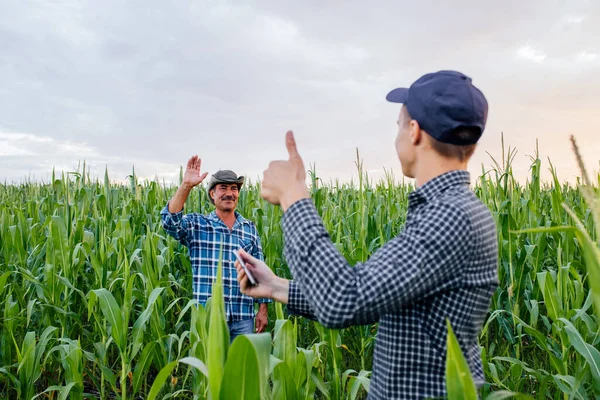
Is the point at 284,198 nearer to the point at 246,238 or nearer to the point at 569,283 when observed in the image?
the point at 246,238

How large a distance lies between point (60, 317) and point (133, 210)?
2.36m

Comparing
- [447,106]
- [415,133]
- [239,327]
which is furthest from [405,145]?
[239,327]

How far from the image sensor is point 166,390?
3727mm

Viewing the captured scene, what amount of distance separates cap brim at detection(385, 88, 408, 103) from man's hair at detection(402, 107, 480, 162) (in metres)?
0.09

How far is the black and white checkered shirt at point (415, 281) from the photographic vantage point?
111cm

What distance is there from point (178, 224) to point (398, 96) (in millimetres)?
2778

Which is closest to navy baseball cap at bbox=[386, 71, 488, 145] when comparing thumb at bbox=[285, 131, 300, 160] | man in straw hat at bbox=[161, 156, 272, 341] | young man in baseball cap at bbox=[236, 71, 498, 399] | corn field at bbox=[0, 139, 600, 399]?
young man in baseball cap at bbox=[236, 71, 498, 399]

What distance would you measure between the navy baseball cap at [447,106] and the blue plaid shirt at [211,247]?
8.82 feet

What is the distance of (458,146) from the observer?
1327mm

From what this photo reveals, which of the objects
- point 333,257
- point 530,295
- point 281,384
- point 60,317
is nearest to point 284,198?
point 333,257

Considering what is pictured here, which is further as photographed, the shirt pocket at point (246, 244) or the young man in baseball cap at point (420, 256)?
the shirt pocket at point (246, 244)

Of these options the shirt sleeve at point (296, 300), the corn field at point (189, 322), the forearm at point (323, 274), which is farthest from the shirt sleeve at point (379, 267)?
the corn field at point (189, 322)

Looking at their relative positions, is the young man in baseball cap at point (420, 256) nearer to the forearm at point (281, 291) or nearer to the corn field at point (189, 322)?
the forearm at point (281, 291)

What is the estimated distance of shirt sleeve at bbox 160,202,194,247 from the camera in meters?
3.90
